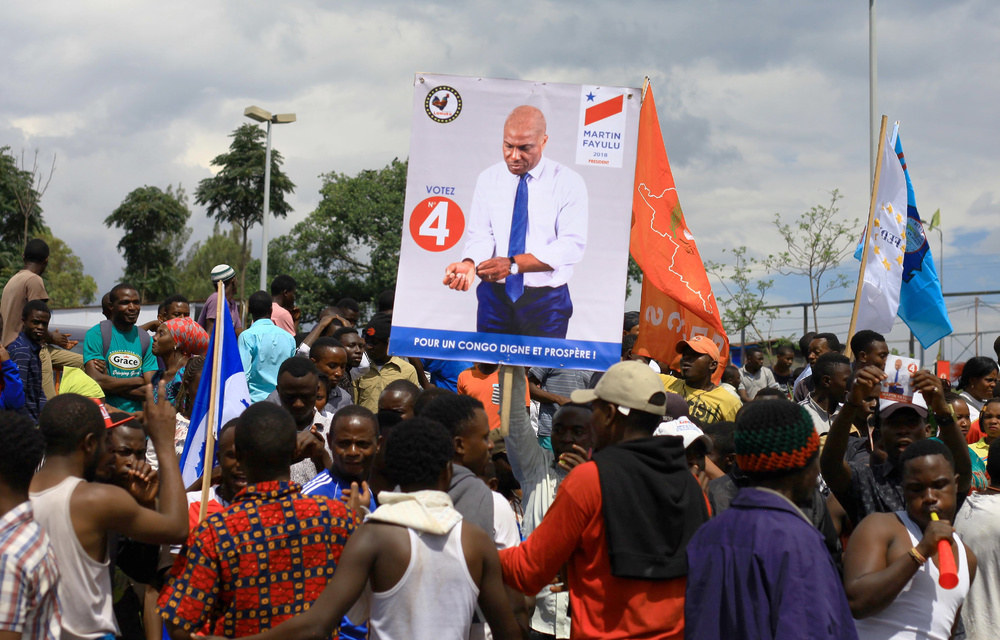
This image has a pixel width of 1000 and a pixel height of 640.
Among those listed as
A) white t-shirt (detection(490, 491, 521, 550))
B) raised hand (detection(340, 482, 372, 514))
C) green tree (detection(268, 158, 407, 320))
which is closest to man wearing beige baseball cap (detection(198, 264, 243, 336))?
raised hand (detection(340, 482, 372, 514))

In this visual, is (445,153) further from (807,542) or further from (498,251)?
(807,542)

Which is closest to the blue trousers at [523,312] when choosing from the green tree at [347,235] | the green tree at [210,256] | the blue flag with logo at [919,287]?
the blue flag with logo at [919,287]

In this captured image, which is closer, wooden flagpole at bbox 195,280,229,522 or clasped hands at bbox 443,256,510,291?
wooden flagpole at bbox 195,280,229,522

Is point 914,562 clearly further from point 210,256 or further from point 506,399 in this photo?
point 210,256

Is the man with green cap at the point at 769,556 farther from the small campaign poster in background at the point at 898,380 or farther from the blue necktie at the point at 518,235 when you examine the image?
the blue necktie at the point at 518,235

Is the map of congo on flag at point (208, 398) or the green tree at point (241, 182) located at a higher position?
the green tree at point (241, 182)

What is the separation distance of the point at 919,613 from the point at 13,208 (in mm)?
43861

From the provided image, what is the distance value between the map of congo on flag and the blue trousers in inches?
55.7

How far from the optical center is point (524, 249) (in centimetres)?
516

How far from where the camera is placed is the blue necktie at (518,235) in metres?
5.15

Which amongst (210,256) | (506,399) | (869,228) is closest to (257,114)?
(869,228)

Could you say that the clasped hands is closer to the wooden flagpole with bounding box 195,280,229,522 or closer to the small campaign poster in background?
the wooden flagpole with bounding box 195,280,229,522

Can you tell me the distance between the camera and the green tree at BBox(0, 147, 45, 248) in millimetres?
39562

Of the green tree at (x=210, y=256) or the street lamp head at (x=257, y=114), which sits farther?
the green tree at (x=210, y=256)
